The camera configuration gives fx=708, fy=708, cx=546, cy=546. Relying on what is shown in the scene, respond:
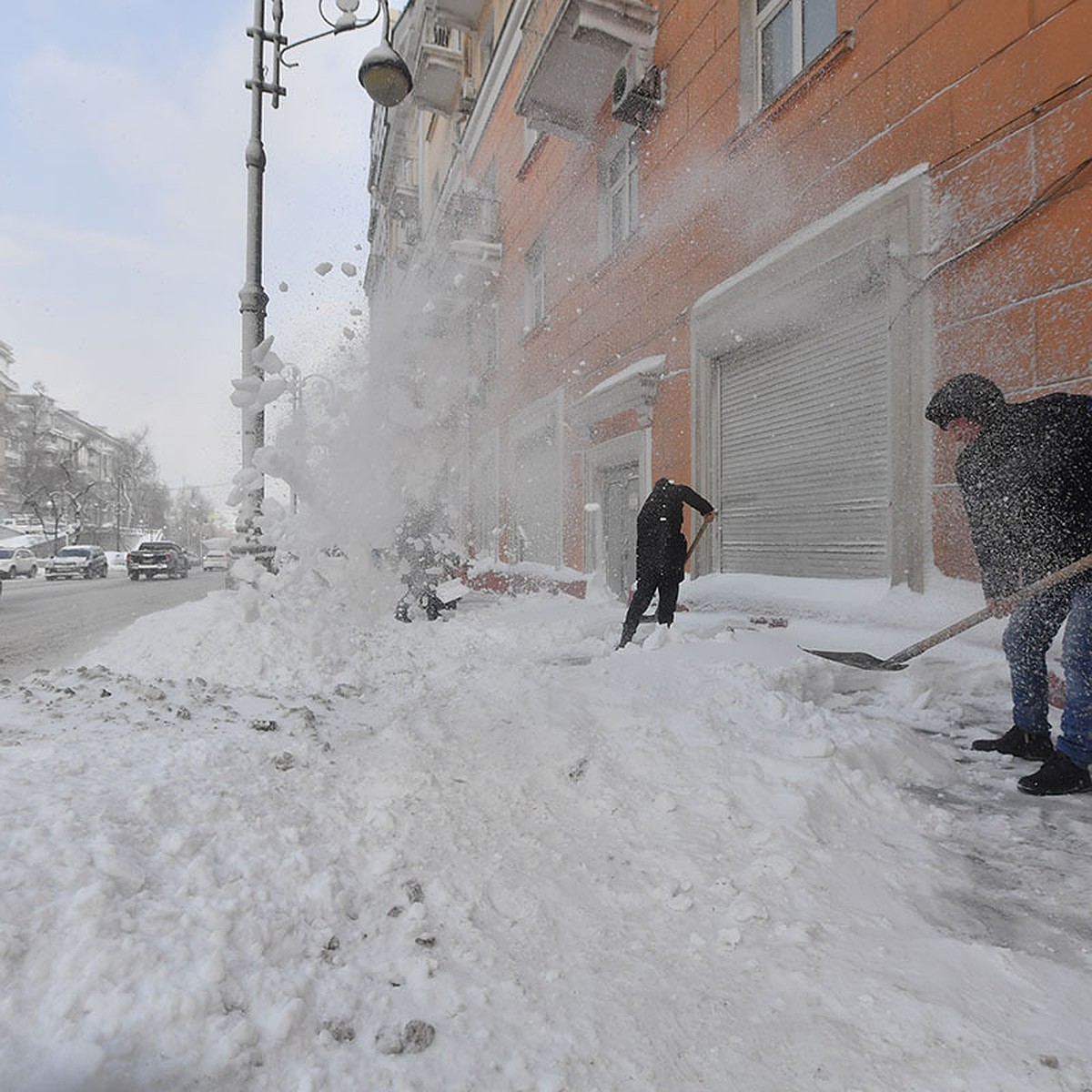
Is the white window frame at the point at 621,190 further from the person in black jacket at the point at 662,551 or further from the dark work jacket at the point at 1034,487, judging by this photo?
the dark work jacket at the point at 1034,487

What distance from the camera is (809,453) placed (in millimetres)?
6027

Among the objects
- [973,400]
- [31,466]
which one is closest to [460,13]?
[973,400]

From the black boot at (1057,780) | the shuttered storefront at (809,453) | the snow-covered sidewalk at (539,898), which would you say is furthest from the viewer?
the shuttered storefront at (809,453)

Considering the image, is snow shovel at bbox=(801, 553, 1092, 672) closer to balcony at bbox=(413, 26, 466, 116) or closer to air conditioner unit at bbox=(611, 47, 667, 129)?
air conditioner unit at bbox=(611, 47, 667, 129)

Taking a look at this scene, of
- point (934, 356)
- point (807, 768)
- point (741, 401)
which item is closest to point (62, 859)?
point (807, 768)

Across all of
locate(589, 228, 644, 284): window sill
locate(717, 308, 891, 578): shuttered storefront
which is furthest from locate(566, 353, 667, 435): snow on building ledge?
locate(589, 228, 644, 284): window sill

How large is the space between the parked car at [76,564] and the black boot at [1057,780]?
31.6m

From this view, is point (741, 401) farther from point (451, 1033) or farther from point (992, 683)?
point (451, 1033)

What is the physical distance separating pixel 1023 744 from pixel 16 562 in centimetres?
3437

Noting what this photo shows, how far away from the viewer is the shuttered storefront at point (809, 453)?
532 centimetres

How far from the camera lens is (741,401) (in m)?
6.87

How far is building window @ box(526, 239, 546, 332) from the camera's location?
467 inches

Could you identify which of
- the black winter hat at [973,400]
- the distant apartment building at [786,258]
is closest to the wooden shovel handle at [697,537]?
the distant apartment building at [786,258]

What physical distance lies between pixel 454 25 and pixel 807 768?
17644 millimetres
